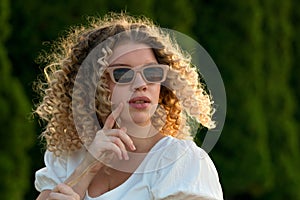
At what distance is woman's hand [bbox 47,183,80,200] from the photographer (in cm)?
243

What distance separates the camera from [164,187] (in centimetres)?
239

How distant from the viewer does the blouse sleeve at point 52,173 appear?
2.69 m

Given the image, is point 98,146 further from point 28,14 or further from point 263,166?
point 263,166

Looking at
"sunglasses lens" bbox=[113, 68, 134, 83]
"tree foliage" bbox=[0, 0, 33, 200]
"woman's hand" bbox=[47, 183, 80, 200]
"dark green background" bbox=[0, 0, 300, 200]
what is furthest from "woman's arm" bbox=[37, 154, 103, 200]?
"tree foliage" bbox=[0, 0, 33, 200]

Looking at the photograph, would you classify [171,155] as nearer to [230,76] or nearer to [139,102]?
[139,102]

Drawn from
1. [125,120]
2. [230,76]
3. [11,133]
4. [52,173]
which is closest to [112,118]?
[125,120]

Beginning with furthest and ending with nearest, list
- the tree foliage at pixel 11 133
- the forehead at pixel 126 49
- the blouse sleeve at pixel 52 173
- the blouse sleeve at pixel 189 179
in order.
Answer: the tree foliage at pixel 11 133 → the blouse sleeve at pixel 52 173 → the forehead at pixel 126 49 → the blouse sleeve at pixel 189 179

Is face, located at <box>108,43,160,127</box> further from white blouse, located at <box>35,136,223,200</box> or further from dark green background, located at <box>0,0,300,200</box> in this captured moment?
dark green background, located at <box>0,0,300,200</box>

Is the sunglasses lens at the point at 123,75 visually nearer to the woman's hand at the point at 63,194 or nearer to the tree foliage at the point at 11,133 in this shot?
the woman's hand at the point at 63,194

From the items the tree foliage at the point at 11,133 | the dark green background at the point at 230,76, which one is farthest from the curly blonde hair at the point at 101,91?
the tree foliage at the point at 11,133

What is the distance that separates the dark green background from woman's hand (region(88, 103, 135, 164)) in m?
3.97

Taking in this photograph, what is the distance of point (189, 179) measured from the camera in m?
2.39

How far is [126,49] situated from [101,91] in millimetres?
137

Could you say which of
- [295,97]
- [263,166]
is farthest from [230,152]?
[295,97]
